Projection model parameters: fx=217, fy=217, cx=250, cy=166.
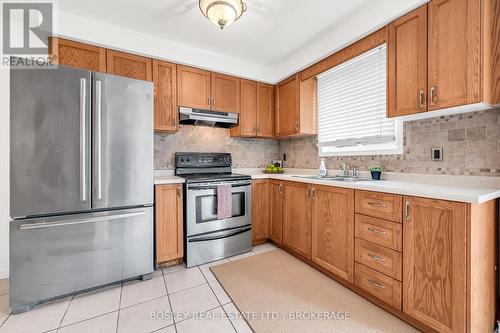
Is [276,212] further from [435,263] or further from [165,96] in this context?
[165,96]

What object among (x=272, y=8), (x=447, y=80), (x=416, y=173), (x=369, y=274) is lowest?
(x=369, y=274)

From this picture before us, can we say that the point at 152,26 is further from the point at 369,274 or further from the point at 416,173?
the point at 369,274

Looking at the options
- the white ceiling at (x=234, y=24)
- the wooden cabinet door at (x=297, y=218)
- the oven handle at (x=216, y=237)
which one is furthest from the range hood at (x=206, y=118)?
the oven handle at (x=216, y=237)

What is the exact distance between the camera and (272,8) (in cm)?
206

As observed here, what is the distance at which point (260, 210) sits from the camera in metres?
2.99

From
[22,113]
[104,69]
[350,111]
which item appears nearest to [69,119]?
[22,113]

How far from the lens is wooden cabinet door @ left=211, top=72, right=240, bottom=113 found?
→ 301cm

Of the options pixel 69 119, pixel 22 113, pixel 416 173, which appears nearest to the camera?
pixel 22 113

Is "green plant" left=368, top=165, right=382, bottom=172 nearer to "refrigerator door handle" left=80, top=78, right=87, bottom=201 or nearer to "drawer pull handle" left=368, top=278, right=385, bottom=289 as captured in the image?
"drawer pull handle" left=368, top=278, right=385, bottom=289

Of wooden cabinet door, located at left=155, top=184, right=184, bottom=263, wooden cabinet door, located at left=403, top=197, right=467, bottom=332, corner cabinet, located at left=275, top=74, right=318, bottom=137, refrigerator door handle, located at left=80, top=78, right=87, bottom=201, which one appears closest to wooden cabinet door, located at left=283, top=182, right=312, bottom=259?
corner cabinet, located at left=275, top=74, right=318, bottom=137

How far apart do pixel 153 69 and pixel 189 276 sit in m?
2.37

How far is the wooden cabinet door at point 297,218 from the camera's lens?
2.38 metres

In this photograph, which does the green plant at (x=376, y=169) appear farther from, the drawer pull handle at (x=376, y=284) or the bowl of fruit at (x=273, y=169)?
the bowl of fruit at (x=273, y=169)

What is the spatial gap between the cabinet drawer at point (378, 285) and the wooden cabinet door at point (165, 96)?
2.47 meters
